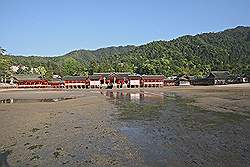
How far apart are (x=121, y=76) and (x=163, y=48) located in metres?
105

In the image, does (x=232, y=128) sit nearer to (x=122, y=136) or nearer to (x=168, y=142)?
(x=168, y=142)

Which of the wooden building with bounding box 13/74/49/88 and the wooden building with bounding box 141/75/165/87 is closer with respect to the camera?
the wooden building with bounding box 13/74/49/88

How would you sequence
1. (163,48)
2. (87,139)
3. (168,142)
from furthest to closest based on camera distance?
(163,48), (87,139), (168,142)

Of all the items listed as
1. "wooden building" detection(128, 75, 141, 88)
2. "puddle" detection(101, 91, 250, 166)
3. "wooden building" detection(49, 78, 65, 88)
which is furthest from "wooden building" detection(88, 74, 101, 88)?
"puddle" detection(101, 91, 250, 166)

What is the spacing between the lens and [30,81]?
9006 centimetres

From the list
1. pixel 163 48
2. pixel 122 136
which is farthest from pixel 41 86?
pixel 163 48

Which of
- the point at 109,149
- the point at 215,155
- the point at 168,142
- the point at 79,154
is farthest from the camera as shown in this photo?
the point at 168,142

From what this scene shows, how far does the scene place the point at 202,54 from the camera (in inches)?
6535

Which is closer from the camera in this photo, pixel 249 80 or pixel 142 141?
pixel 142 141

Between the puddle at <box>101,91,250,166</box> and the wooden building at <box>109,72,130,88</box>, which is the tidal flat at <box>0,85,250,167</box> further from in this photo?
the wooden building at <box>109,72,130,88</box>

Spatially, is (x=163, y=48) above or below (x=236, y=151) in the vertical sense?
above

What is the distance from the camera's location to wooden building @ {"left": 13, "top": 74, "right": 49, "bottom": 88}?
294 feet

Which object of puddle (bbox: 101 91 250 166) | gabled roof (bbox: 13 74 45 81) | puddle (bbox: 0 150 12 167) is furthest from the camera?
gabled roof (bbox: 13 74 45 81)

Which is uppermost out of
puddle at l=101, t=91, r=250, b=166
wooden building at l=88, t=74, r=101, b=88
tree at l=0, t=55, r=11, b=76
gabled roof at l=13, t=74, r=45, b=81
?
tree at l=0, t=55, r=11, b=76
